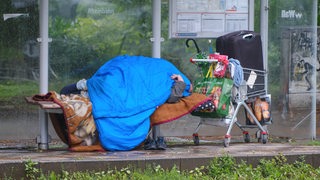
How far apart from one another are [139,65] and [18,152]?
182 centimetres

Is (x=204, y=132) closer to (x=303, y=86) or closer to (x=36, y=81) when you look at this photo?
(x=303, y=86)

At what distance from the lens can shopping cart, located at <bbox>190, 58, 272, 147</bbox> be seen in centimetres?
1034

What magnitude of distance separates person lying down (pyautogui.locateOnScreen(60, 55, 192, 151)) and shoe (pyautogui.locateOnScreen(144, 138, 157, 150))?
0.07 meters

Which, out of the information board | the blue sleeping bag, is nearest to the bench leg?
the blue sleeping bag

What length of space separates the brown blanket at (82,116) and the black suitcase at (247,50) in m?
0.82

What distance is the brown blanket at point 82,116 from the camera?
31.2 ft

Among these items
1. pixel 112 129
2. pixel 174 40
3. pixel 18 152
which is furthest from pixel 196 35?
pixel 18 152

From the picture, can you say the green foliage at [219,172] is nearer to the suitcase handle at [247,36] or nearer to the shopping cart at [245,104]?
the shopping cart at [245,104]

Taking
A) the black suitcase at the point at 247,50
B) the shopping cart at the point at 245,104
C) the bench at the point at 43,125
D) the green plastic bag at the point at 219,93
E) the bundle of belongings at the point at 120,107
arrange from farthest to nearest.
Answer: the black suitcase at the point at 247,50 → the shopping cart at the point at 245,104 → the green plastic bag at the point at 219,93 → the bench at the point at 43,125 → the bundle of belongings at the point at 120,107

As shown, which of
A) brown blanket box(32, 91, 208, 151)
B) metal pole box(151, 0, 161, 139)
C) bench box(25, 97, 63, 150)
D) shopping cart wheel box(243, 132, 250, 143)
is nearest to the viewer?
brown blanket box(32, 91, 208, 151)

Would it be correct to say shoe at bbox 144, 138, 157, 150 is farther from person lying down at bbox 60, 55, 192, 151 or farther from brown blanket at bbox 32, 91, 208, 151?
brown blanket at bbox 32, 91, 208, 151

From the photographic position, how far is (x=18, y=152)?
1002 centimetres

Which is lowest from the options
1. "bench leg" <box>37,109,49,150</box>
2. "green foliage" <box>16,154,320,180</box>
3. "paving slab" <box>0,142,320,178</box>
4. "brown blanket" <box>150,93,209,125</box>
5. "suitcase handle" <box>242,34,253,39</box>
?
"green foliage" <box>16,154,320,180</box>

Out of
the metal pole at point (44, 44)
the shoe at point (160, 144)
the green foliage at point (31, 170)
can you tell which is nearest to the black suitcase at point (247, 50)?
the shoe at point (160, 144)
